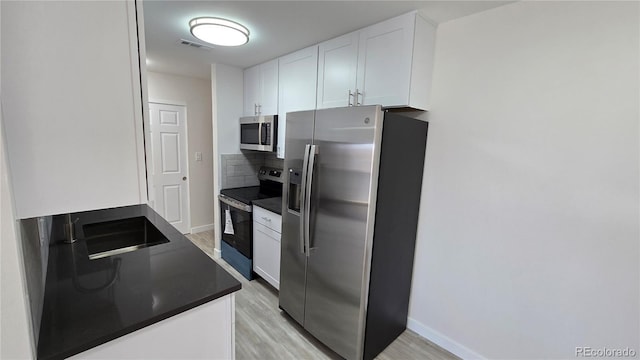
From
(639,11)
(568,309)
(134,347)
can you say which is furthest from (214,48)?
(568,309)

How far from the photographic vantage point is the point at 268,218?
107 inches

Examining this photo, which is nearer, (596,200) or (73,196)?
(73,196)

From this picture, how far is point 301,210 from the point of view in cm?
203

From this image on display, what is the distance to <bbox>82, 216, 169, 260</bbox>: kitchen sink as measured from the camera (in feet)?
5.77

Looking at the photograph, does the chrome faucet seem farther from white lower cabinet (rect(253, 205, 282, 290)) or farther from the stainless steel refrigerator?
white lower cabinet (rect(253, 205, 282, 290))

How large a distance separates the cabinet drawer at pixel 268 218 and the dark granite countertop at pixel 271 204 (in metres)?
0.04

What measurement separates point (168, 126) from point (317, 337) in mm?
3381

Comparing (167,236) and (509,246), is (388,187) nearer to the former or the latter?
(509,246)

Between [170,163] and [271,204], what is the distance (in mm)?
2108

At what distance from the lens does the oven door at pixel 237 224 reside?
301cm

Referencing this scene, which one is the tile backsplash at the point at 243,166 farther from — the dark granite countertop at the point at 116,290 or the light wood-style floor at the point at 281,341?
the dark granite countertop at the point at 116,290

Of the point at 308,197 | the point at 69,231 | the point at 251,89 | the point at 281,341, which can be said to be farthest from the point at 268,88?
the point at 281,341

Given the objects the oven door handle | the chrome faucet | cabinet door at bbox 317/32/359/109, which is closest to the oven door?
the oven door handle

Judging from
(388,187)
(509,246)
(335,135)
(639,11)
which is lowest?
(509,246)
